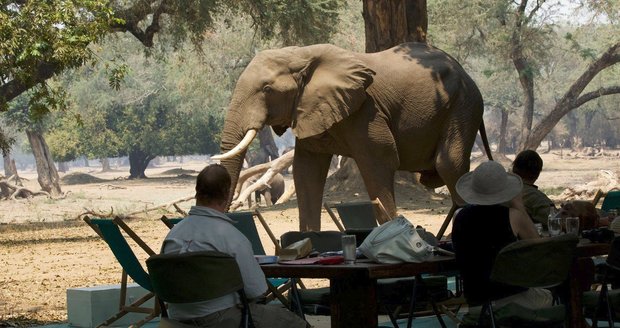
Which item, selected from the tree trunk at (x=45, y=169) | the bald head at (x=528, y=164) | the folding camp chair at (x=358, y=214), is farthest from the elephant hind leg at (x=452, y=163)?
the tree trunk at (x=45, y=169)

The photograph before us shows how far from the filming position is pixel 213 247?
19.7 ft

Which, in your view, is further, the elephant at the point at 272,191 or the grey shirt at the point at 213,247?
the elephant at the point at 272,191

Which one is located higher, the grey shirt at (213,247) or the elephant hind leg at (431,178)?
the grey shirt at (213,247)

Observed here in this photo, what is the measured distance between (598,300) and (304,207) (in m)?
5.65

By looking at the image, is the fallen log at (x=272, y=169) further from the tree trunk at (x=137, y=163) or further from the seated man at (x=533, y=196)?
the tree trunk at (x=137, y=163)

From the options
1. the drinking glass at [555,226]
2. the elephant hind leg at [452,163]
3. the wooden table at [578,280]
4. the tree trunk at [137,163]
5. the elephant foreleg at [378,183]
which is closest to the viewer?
the wooden table at [578,280]

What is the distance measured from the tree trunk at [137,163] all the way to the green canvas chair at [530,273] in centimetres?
6796

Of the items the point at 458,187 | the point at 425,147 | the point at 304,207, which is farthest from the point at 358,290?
the point at 425,147

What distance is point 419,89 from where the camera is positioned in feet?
42.7

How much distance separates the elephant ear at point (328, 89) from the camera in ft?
40.3

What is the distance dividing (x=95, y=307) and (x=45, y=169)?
42899mm

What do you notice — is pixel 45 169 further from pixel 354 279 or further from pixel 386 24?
pixel 354 279

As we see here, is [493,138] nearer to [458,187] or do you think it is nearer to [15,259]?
[15,259]

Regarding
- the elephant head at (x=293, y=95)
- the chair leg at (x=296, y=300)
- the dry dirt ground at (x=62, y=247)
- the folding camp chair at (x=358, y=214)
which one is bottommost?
the dry dirt ground at (x=62, y=247)
